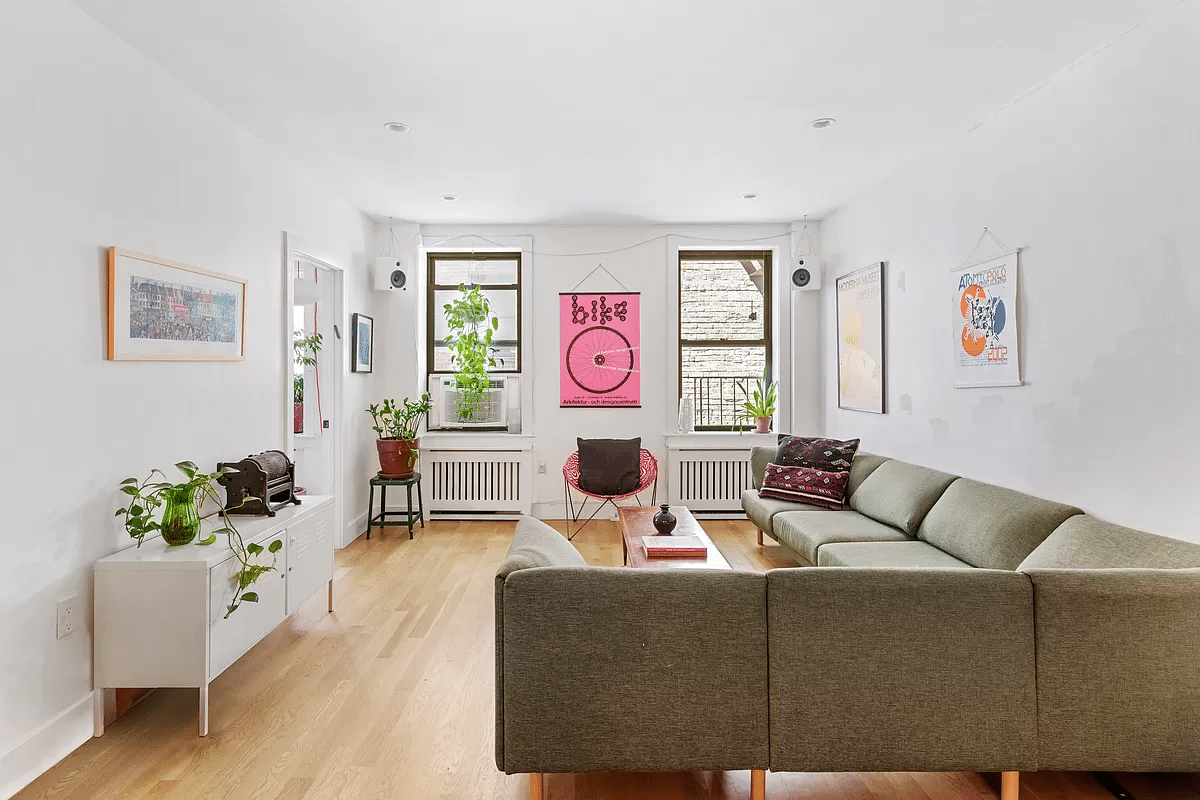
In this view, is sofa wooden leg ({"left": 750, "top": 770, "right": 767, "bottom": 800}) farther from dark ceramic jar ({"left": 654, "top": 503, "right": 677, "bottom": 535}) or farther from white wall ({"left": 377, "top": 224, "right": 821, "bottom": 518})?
white wall ({"left": 377, "top": 224, "right": 821, "bottom": 518})

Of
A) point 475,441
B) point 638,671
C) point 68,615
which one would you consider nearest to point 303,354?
point 475,441

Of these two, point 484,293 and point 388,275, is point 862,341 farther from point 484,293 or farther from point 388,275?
point 388,275

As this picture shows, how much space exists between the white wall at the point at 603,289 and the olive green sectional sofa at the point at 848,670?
4091 mm

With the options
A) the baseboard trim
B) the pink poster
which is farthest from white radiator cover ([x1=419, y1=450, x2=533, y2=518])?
the baseboard trim

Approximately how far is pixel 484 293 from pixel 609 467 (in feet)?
6.84

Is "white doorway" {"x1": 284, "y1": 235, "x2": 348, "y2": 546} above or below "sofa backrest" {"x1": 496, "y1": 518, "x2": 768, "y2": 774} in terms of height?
above

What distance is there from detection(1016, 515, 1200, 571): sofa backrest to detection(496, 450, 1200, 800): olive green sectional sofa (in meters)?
0.32

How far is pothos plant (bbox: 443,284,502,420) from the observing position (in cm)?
587

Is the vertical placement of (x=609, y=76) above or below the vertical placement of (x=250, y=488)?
above

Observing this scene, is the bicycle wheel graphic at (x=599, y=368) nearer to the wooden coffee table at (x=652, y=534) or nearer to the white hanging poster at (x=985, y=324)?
the wooden coffee table at (x=652, y=534)

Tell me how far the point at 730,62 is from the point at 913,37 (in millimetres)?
719

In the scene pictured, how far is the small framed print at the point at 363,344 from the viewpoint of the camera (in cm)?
526

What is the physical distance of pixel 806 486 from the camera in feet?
14.6

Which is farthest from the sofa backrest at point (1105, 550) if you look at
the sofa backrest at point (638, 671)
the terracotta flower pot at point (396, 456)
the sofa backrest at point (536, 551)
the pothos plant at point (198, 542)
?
the terracotta flower pot at point (396, 456)
